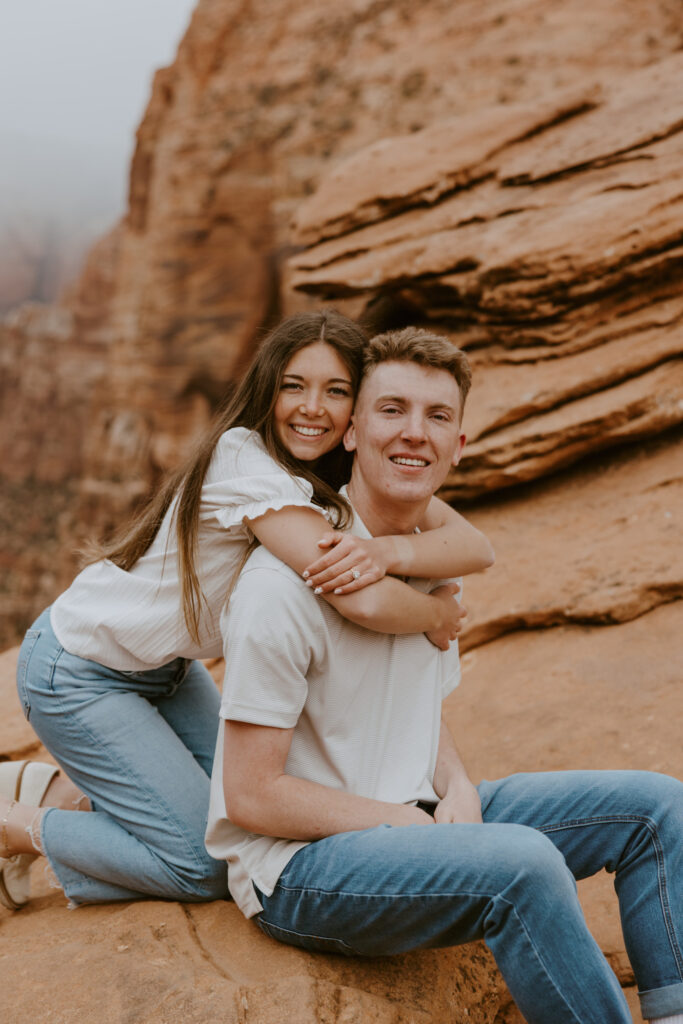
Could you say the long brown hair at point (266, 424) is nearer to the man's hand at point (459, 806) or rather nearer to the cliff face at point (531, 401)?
the man's hand at point (459, 806)

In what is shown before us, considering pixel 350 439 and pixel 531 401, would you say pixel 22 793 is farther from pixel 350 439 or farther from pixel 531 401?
pixel 531 401

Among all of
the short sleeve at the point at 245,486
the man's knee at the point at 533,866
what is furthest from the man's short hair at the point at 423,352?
the man's knee at the point at 533,866

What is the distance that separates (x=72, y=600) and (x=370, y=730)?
4.01 feet

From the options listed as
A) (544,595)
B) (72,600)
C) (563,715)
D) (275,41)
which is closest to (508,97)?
(275,41)

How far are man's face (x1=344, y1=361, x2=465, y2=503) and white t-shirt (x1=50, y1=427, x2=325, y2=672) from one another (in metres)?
0.23

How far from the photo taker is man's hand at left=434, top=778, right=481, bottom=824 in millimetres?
2303

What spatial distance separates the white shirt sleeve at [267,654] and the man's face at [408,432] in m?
0.51

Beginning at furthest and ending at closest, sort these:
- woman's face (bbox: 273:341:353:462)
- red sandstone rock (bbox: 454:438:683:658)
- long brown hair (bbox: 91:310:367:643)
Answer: red sandstone rock (bbox: 454:438:683:658)
woman's face (bbox: 273:341:353:462)
long brown hair (bbox: 91:310:367:643)

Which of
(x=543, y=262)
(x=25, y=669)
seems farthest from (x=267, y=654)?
(x=543, y=262)

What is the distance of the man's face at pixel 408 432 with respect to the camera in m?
2.49

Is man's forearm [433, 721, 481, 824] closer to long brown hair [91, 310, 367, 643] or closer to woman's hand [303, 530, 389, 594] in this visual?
woman's hand [303, 530, 389, 594]

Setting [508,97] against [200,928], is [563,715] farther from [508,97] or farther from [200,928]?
[508,97]

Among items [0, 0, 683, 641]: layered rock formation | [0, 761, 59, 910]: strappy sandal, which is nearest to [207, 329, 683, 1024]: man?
[0, 761, 59, 910]: strappy sandal

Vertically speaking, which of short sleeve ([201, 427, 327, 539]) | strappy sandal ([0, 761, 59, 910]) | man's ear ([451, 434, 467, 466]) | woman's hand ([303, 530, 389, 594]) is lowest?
strappy sandal ([0, 761, 59, 910])
